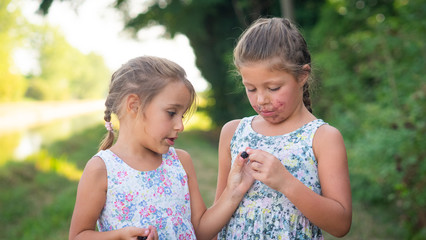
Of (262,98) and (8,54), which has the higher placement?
(262,98)

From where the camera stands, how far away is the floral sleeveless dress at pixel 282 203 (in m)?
1.91

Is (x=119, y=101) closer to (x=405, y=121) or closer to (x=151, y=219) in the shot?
(x=151, y=219)

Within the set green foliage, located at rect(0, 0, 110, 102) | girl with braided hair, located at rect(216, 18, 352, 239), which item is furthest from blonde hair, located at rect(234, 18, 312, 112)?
green foliage, located at rect(0, 0, 110, 102)

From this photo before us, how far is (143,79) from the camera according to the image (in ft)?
6.42

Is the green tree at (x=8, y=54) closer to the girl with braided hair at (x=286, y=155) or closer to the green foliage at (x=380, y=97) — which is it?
the green foliage at (x=380, y=97)

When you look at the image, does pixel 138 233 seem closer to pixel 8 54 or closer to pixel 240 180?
pixel 240 180

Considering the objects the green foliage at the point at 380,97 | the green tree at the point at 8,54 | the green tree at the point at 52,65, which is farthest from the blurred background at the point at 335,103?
the green tree at the point at 52,65

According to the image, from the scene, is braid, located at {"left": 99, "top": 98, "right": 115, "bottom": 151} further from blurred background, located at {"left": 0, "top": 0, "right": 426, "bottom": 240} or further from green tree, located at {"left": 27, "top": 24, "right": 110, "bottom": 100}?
green tree, located at {"left": 27, "top": 24, "right": 110, "bottom": 100}

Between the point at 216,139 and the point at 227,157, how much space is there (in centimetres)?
1248

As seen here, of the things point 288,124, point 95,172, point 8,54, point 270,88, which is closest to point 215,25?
point 288,124

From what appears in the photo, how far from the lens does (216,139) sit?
14648 mm

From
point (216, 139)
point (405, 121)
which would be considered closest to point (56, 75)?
point (216, 139)

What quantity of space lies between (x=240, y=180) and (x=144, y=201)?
1.38ft

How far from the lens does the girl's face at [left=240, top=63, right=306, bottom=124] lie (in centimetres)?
186
